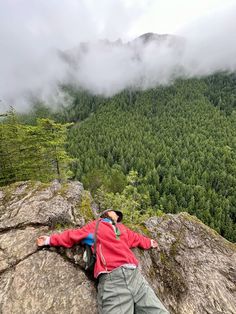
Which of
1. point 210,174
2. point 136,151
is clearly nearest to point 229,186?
point 210,174

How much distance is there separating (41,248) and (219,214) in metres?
93.6

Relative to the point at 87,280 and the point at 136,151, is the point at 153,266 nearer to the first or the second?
the point at 87,280

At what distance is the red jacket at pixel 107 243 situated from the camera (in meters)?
6.69

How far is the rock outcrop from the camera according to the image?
6.59 metres

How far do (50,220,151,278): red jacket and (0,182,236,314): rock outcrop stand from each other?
46 cm

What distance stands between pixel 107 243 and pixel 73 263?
45.0 inches

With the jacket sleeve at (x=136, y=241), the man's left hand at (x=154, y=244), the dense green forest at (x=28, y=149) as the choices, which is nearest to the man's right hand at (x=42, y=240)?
the jacket sleeve at (x=136, y=241)

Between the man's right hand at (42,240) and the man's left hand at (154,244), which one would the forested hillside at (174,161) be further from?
the man's right hand at (42,240)

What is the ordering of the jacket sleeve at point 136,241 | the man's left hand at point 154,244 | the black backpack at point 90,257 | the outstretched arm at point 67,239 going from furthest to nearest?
the man's left hand at point 154,244 < the jacket sleeve at point 136,241 < the outstretched arm at point 67,239 < the black backpack at point 90,257

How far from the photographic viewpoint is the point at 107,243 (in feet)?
23.1

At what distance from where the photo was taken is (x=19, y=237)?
804 centimetres

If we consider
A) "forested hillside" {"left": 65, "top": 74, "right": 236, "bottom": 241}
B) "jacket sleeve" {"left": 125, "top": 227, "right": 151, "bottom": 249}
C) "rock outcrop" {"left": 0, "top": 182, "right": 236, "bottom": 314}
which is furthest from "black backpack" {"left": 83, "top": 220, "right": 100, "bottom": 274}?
"forested hillside" {"left": 65, "top": 74, "right": 236, "bottom": 241}

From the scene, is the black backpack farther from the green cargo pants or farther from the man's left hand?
the man's left hand

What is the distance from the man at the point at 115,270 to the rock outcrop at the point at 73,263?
486mm
